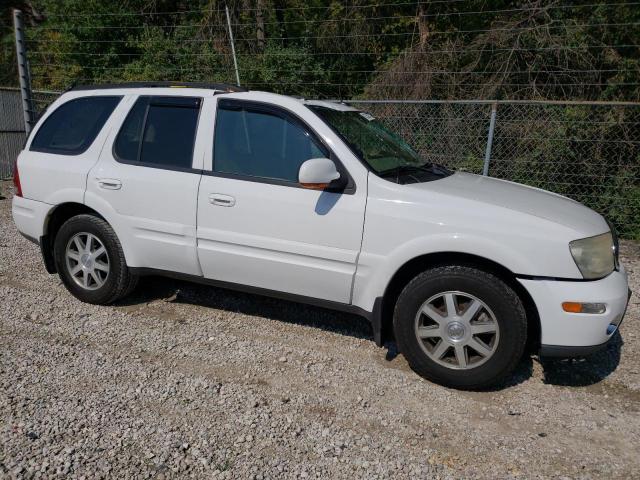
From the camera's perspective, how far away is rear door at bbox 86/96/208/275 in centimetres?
393

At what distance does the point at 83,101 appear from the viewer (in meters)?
4.50

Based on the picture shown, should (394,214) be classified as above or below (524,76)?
below

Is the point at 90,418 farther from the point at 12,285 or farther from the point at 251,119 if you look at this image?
the point at 12,285

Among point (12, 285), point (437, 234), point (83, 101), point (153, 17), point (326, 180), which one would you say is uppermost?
point (153, 17)

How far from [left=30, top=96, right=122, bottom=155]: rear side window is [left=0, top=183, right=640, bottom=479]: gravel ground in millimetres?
1369

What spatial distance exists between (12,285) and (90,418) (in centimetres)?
270

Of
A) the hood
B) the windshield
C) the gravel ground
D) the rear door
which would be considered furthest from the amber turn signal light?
the rear door

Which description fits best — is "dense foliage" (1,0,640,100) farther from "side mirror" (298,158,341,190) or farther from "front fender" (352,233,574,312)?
"front fender" (352,233,574,312)

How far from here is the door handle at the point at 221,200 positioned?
3.72 metres

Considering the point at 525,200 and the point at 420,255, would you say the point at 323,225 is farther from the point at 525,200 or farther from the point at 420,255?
the point at 525,200

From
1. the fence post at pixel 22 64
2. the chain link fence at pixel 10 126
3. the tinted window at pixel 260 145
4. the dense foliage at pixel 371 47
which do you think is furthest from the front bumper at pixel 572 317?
the chain link fence at pixel 10 126

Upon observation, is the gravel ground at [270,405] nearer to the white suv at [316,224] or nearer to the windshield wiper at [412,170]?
the white suv at [316,224]

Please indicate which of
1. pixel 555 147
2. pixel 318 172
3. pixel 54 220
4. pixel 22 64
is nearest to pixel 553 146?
pixel 555 147

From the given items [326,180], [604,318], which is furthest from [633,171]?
[326,180]
